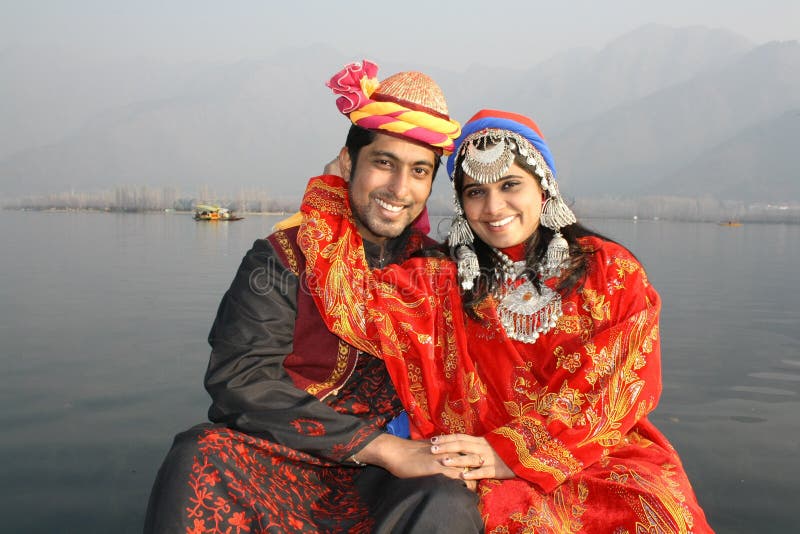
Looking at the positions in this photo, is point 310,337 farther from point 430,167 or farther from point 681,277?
point 681,277

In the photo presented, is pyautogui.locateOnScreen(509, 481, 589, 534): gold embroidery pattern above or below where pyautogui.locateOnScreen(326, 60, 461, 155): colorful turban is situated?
below

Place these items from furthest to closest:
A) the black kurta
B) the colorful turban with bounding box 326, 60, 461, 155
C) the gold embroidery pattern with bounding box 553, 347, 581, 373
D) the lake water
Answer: the lake water
the colorful turban with bounding box 326, 60, 461, 155
the gold embroidery pattern with bounding box 553, 347, 581, 373
the black kurta

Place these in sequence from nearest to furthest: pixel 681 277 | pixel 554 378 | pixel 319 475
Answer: pixel 554 378 → pixel 319 475 → pixel 681 277

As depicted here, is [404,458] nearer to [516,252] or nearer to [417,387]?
[417,387]

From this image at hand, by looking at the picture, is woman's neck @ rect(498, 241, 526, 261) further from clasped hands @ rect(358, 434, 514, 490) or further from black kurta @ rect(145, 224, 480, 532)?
clasped hands @ rect(358, 434, 514, 490)

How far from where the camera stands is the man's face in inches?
131

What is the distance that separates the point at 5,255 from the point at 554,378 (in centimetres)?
2477

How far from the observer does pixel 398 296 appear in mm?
3107

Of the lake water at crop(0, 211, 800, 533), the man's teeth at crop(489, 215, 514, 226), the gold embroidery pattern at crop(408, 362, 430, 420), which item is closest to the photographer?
the gold embroidery pattern at crop(408, 362, 430, 420)

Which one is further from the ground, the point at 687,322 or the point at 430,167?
the point at 430,167

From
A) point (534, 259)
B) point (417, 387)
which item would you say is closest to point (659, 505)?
point (417, 387)

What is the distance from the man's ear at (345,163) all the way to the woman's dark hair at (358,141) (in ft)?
0.12

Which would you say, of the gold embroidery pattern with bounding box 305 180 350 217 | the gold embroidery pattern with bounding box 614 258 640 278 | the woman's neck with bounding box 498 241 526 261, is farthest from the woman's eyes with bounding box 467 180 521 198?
the gold embroidery pattern with bounding box 305 180 350 217

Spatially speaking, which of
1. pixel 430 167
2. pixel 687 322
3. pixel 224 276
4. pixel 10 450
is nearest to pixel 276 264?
pixel 430 167
